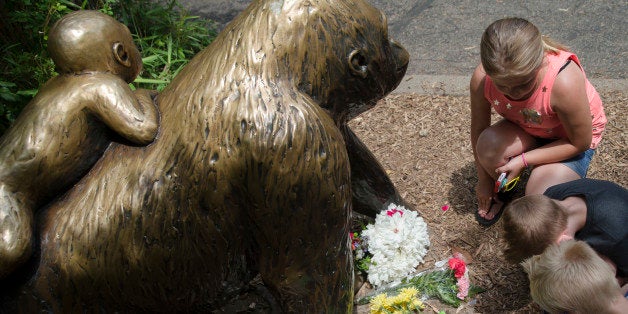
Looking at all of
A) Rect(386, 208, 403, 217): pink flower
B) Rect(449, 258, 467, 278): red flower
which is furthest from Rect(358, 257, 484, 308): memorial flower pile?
Rect(386, 208, 403, 217): pink flower

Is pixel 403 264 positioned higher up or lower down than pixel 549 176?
lower down

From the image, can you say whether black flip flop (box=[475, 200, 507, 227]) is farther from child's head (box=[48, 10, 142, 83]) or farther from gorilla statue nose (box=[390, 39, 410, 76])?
child's head (box=[48, 10, 142, 83])

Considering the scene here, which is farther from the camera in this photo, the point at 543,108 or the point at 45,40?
the point at 45,40

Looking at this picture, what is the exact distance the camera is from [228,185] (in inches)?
91.1

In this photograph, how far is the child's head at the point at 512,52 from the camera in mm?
3145

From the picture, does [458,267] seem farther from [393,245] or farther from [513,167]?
[513,167]

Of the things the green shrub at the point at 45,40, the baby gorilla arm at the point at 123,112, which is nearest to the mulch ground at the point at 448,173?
the baby gorilla arm at the point at 123,112

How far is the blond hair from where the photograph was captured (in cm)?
264

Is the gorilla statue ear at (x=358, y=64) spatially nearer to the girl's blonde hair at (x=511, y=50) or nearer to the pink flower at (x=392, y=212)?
the girl's blonde hair at (x=511, y=50)

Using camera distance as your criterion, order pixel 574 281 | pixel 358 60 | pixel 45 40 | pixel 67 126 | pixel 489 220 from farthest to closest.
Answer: pixel 45 40, pixel 489 220, pixel 574 281, pixel 358 60, pixel 67 126

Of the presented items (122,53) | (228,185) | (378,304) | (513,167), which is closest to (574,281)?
(378,304)

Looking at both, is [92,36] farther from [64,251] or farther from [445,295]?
[445,295]

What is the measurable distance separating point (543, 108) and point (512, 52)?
44 cm

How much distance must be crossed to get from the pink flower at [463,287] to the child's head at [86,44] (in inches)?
79.3
